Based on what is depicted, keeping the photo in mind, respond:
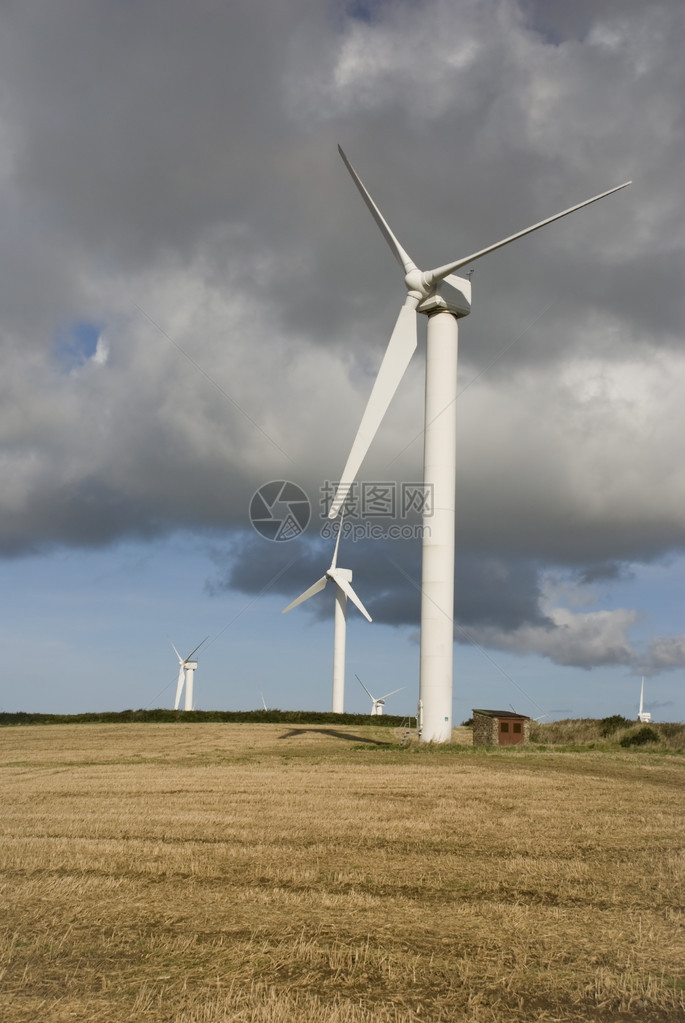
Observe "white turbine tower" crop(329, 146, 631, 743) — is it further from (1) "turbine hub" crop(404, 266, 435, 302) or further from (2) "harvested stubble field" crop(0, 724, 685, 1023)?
(2) "harvested stubble field" crop(0, 724, 685, 1023)

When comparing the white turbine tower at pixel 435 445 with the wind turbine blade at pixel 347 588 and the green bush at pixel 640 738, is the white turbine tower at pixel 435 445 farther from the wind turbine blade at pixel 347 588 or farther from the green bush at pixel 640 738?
the wind turbine blade at pixel 347 588

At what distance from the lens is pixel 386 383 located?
149 ft

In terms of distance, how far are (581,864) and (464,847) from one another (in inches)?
86.7

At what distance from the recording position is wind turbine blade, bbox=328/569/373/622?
3124 inches

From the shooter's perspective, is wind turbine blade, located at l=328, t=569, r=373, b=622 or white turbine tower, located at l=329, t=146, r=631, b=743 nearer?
white turbine tower, located at l=329, t=146, r=631, b=743

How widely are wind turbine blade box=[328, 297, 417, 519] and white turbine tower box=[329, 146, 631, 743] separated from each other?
50mm

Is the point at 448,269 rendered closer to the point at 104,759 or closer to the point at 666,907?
the point at 104,759

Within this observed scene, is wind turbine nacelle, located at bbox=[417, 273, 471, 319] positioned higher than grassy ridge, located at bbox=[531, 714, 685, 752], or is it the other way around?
wind turbine nacelle, located at bbox=[417, 273, 471, 319]

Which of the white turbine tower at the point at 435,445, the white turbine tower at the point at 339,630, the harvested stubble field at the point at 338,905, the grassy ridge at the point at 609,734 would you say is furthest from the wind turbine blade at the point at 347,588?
the harvested stubble field at the point at 338,905

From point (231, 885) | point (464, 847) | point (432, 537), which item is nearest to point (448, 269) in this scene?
point (432, 537)

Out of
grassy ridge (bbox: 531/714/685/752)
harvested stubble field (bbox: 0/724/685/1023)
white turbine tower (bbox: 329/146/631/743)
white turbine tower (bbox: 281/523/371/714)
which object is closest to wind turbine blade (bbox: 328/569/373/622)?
white turbine tower (bbox: 281/523/371/714)

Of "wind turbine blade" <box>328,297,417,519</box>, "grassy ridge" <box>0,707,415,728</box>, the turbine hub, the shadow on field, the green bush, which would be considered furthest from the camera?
"grassy ridge" <box>0,707,415,728</box>

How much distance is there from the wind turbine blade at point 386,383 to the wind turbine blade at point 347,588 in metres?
36.9

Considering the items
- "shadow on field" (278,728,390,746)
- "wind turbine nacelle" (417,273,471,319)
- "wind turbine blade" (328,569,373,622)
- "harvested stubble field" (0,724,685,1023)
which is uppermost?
"wind turbine nacelle" (417,273,471,319)
